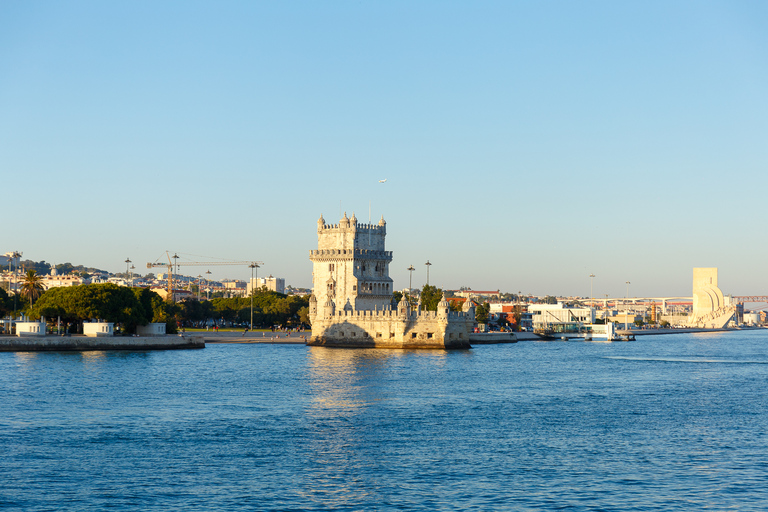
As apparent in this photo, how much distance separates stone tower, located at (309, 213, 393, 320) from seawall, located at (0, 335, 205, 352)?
56.7 ft

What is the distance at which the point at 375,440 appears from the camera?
38.2 m

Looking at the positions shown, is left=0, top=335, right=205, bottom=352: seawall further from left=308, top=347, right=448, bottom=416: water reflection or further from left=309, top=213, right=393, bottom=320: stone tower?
left=309, top=213, right=393, bottom=320: stone tower

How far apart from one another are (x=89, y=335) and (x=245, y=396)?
46.7 meters

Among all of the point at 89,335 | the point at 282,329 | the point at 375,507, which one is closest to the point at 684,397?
the point at 375,507

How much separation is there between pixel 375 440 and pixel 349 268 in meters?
62.8

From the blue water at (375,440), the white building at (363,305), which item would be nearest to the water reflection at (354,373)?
the blue water at (375,440)

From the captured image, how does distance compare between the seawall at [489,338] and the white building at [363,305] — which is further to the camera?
the seawall at [489,338]

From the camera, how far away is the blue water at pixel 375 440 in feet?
93.9

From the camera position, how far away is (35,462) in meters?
32.5

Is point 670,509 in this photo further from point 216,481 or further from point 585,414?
point 585,414

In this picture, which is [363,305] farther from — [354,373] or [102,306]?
[354,373]

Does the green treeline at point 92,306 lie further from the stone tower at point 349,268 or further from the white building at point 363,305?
the stone tower at point 349,268

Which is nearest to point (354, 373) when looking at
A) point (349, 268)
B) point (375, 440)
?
point (375, 440)

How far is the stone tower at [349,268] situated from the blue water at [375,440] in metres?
31.9
